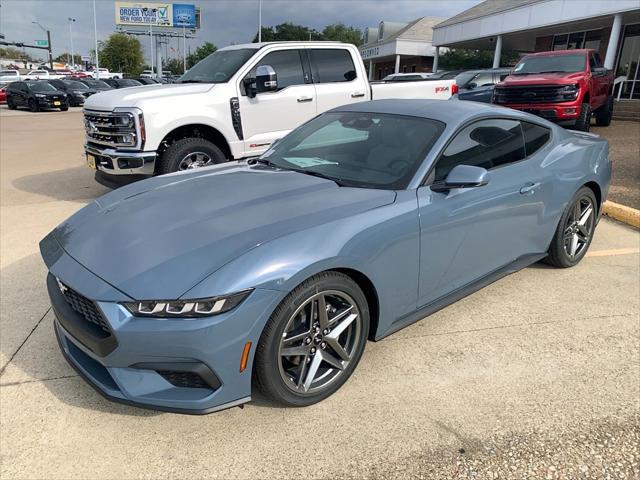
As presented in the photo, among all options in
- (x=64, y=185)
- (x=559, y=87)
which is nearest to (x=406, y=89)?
(x=559, y=87)

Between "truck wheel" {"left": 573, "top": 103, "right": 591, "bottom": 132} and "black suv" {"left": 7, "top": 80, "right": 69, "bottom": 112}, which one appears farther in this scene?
"black suv" {"left": 7, "top": 80, "right": 69, "bottom": 112}

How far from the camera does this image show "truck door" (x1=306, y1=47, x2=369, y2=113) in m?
7.17

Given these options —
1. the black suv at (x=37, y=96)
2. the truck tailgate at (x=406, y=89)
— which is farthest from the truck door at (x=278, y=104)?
the black suv at (x=37, y=96)

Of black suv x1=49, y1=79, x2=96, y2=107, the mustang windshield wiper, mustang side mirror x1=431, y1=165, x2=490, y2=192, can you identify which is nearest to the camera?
mustang side mirror x1=431, y1=165, x2=490, y2=192

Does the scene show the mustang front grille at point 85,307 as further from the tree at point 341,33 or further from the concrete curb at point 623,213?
the tree at point 341,33

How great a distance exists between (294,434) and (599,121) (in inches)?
605

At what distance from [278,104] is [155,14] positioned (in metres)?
84.6

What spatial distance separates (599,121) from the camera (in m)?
14.8

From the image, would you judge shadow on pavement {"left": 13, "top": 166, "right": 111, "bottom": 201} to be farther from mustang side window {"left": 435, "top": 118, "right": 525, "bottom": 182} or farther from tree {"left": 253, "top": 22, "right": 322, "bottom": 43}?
tree {"left": 253, "top": 22, "right": 322, "bottom": 43}

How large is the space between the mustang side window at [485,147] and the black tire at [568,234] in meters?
0.82

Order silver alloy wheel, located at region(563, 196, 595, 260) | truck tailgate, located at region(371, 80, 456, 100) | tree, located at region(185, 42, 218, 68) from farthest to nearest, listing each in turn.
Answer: tree, located at region(185, 42, 218, 68) → truck tailgate, located at region(371, 80, 456, 100) → silver alloy wheel, located at region(563, 196, 595, 260)

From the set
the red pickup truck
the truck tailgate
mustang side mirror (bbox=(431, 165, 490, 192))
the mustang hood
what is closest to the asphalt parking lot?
the mustang hood

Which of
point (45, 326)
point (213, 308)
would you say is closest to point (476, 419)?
point (213, 308)

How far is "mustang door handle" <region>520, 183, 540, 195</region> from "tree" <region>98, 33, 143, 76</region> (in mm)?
89489
